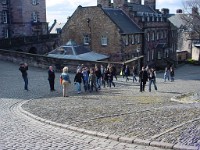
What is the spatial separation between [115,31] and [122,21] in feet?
12.2

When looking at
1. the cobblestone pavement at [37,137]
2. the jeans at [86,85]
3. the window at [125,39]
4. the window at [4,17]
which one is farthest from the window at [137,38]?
the cobblestone pavement at [37,137]

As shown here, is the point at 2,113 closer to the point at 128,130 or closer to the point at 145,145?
the point at 128,130

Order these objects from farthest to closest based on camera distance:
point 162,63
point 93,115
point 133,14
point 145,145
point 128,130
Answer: point 162,63, point 133,14, point 93,115, point 128,130, point 145,145

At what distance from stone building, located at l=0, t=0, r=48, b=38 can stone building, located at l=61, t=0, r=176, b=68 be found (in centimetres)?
1161

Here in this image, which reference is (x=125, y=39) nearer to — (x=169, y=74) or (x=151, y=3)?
(x=169, y=74)

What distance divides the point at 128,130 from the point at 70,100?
273 inches

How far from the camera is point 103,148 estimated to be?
9359 millimetres

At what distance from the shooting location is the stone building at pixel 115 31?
44656mm

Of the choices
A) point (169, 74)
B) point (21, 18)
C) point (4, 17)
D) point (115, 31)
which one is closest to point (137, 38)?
point (115, 31)

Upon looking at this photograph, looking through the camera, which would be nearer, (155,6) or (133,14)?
(133,14)

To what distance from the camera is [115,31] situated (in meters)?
44.2

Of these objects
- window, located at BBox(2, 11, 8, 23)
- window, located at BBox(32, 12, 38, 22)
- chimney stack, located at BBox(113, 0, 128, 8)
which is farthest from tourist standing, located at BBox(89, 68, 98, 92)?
window, located at BBox(32, 12, 38, 22)

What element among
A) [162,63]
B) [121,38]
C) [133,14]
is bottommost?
[162,63]

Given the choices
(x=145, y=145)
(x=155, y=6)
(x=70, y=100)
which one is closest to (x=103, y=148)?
(x=145, y=145)
